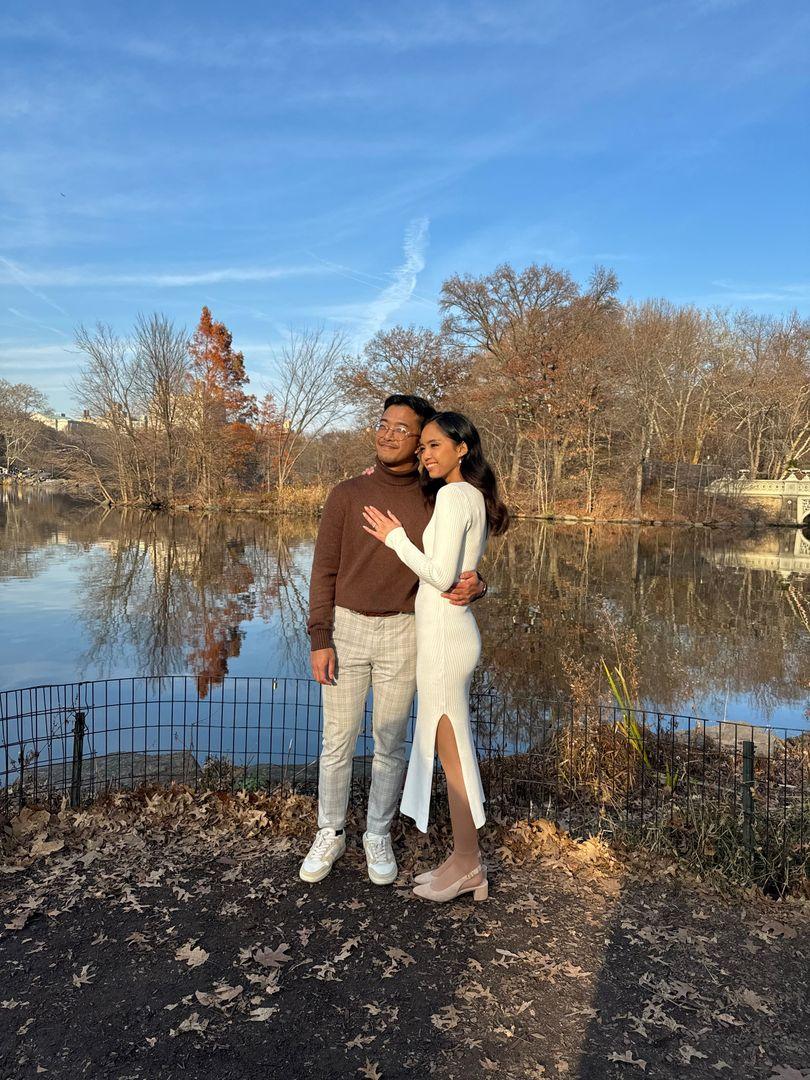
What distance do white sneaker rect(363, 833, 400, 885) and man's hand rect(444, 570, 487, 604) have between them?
126 cm

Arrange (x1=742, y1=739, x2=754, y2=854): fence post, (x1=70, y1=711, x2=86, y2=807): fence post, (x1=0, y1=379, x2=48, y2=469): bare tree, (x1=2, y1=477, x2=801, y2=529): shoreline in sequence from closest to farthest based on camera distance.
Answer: (x1=742, y1=739, x2=754, y2=854): fence post, (x1=70, y1=711, x2=86, y2=807): fence post, (x1=2, y1=477, x2=801, y2=529): shoreline, (x1=0, y1=379, x2=48, y2=469): bare tree

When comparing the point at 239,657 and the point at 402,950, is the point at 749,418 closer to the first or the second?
the point at 239,657

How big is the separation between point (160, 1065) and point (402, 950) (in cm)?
98

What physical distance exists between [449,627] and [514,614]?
29.1 feet

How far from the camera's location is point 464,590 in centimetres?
293

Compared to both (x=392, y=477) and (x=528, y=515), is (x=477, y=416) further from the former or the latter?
(x=392, y=477)

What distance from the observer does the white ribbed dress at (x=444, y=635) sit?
112 inches

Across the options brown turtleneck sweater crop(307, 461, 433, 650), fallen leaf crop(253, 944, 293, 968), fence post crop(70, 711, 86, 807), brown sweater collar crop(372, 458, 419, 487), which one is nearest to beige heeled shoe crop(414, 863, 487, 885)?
fallen leaf crop(253, 944, 293, 968)

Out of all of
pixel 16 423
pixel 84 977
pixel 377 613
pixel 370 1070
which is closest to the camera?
pixel 370 1070

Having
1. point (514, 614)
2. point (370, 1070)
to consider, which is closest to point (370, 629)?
point (370, 1070)

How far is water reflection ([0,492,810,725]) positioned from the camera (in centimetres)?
810

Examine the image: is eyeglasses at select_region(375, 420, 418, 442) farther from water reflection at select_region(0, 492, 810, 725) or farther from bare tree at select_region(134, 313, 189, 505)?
bare tree at select_region(134, 313, 189, 505)

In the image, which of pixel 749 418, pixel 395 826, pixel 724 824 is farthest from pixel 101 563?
pixel 749 418

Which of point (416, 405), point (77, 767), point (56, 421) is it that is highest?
point (56, 421)
